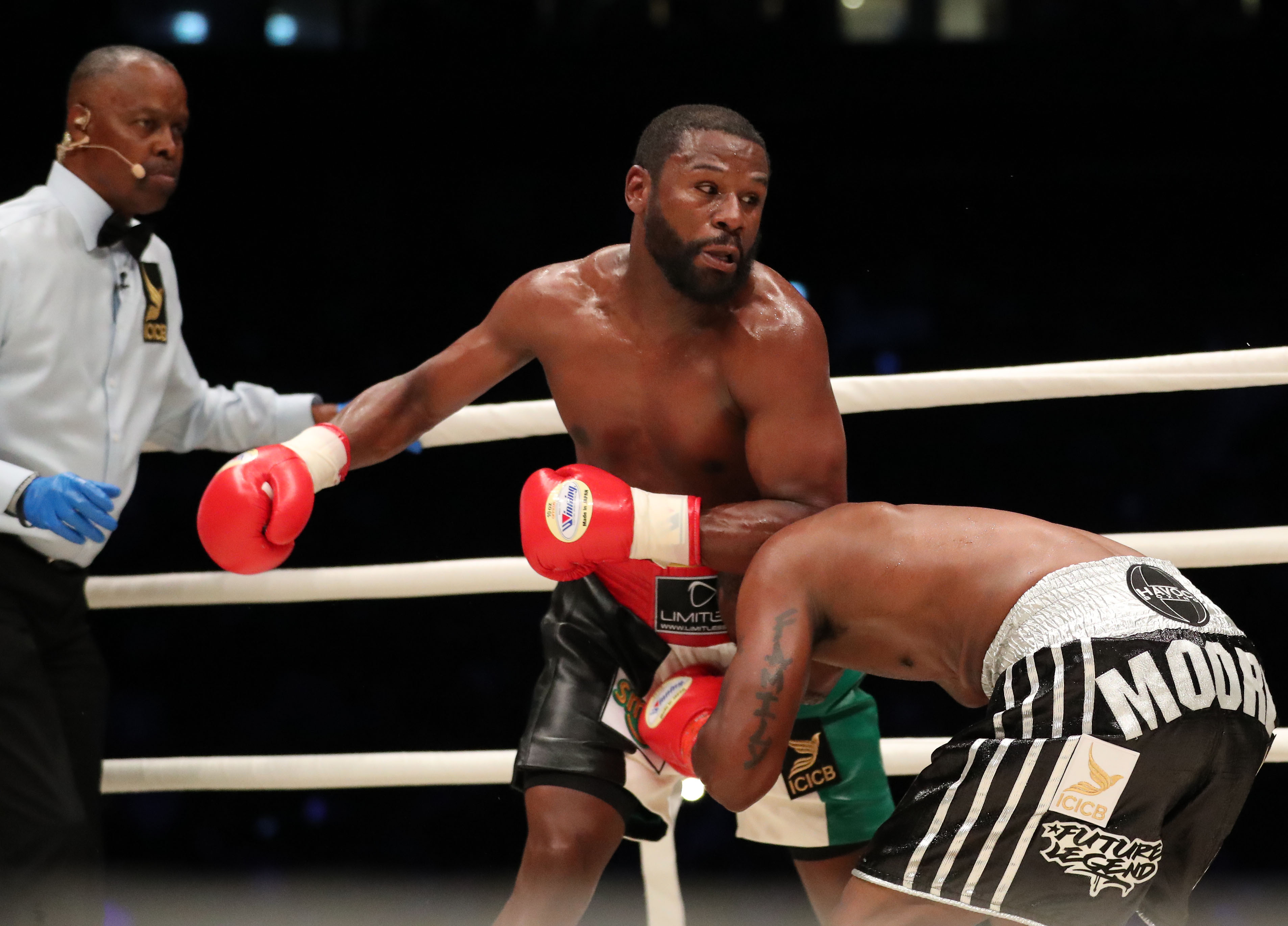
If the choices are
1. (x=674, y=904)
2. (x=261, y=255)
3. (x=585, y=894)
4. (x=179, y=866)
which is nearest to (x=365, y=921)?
(x=179, y=866)

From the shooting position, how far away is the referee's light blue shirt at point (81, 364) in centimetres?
169

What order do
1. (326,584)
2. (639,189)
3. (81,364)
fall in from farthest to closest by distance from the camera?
1. (326,584)
2. (81,364)
3. (639,189)

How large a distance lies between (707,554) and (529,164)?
9.27 ft

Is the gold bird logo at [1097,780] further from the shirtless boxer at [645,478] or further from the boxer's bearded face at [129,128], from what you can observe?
the boxer's bearded face at [129,128]

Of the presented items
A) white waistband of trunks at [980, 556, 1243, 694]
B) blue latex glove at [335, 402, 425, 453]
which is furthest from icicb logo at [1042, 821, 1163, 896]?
blue latex glove at [335, 402, 425, 453]

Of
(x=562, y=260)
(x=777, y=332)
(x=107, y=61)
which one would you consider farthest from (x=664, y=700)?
(x=562, y=260)

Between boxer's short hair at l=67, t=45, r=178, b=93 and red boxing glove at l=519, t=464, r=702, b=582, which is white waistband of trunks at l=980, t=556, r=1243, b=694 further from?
boxer's short hair at l=67, t=45, r=178, b=93

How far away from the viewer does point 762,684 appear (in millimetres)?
1283

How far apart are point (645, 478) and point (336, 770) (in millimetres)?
710

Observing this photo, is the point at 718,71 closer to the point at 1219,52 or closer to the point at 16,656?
the point at 1219,52

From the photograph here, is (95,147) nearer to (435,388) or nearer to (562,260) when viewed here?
(435,388)

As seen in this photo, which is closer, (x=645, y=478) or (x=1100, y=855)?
(x=1100, y=855)

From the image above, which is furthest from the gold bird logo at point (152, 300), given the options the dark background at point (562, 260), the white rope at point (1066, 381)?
the dark background at point (562, 260)

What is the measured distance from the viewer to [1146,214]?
4.18m
